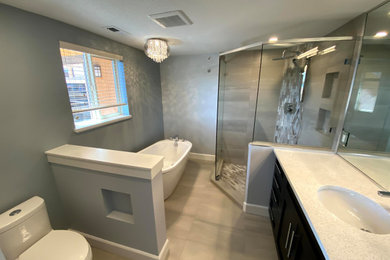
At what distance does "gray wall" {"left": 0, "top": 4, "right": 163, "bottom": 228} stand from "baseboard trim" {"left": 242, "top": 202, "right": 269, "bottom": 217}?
222 centimetres

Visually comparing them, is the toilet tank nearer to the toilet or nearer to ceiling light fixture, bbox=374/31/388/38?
the toilet

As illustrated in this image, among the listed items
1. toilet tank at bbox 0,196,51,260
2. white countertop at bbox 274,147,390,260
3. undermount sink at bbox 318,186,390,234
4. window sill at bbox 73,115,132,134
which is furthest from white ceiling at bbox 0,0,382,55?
toilet tank at bbox 0,196,51,260

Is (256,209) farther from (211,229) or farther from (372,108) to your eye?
(372,108)

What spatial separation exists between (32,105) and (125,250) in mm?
1639

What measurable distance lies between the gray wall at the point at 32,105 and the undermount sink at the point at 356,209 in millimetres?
2444

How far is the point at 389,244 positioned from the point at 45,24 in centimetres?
288

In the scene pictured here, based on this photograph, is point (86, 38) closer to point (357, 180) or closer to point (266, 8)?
point (266, 8)

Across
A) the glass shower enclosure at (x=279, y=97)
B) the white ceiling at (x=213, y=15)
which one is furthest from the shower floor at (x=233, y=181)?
the white ceiling at (x=213, y=15)

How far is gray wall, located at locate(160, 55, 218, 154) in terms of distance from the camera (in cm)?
326

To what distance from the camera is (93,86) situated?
2.08 m

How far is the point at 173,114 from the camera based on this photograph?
3652 millimetres

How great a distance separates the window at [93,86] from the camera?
69.8 inches

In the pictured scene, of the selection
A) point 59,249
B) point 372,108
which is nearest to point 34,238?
point 59,249

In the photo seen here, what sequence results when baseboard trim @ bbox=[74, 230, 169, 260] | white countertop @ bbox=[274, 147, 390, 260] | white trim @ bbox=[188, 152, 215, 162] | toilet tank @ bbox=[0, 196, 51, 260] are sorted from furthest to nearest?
white trim @ bbox=[188, 152, 215, 162] < baseboard trim @ bbox=[74, 230, 169, 260] < toilet tank @ bbox=[0, 196, 51, 260] < white countertop @ bbox=[274, 147, 390, 260]
